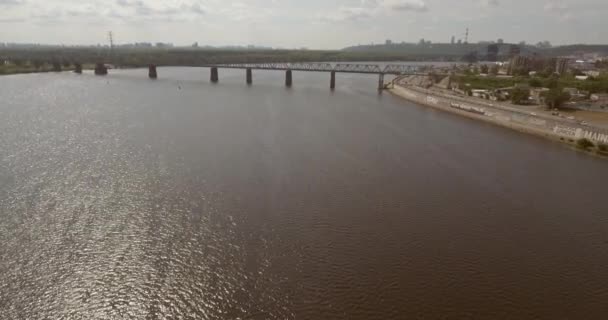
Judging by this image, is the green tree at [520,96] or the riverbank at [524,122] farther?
the green tree at [520,96]

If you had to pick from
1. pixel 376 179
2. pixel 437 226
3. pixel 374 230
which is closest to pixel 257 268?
pixel 374 230

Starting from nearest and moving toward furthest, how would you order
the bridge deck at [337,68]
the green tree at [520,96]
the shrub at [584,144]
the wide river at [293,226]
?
the wide river at [293,226], the shrub at [584,144], the green tree at [520,96], the bridge deck at [337,68]

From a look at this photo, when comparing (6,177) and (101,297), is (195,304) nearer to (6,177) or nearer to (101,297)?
(101,297)

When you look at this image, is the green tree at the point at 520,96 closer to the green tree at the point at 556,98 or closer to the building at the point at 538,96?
the building at the point at 538,96

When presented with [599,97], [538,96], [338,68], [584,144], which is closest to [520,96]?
[538,96]

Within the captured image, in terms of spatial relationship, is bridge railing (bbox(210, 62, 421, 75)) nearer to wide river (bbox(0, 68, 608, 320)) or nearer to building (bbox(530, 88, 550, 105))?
building (bbox(530, 88, 550, 105))

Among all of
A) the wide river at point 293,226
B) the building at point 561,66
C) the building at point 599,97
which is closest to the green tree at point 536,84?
the building at point 599,97

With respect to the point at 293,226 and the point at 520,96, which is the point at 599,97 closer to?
the point at 520,96
